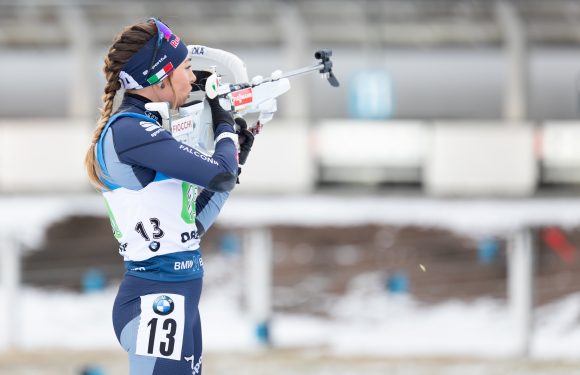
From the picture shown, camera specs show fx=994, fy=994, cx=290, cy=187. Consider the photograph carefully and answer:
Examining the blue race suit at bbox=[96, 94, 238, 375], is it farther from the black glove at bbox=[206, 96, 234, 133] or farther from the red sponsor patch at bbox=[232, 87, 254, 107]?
the red sponsor patch at bbox=[232, 87, 254, 107]

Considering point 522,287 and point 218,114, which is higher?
point 218,114

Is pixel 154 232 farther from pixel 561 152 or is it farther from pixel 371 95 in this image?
pixel 371 95

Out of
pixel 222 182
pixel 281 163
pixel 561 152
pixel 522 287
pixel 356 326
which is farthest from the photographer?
pixel 281 163

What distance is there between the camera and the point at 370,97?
2138 centimetres

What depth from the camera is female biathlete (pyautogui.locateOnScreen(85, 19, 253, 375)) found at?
3.61 metres

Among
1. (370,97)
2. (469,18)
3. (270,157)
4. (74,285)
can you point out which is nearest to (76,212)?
(270,157)

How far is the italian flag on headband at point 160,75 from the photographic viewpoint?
3.70 metres

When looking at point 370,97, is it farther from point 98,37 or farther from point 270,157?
point 98,37

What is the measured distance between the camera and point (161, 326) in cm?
366

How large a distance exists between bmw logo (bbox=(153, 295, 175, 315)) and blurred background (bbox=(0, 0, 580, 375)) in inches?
257

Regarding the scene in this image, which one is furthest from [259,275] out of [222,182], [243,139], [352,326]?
[222,182]

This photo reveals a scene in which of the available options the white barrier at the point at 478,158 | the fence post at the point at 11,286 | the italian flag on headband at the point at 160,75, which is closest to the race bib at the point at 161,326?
the italian flag on headband at the point at 160,75

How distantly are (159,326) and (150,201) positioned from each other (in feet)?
1.52

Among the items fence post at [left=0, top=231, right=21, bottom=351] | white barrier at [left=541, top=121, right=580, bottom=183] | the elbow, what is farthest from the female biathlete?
white barrier at [left=541, top=121, right=580, bottom=183]
